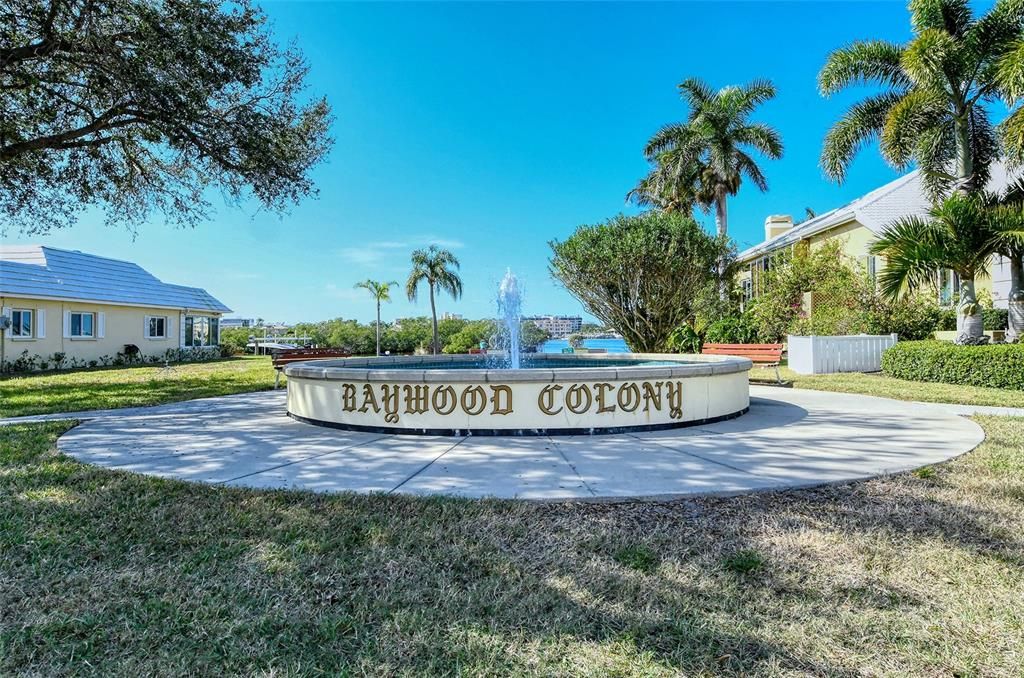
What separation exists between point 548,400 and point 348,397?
8.47ft

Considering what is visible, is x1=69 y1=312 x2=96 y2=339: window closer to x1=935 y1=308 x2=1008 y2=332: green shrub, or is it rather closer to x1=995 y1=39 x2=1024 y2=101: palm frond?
x1=995 y1=39 x2=1024 y2=101: palm frond

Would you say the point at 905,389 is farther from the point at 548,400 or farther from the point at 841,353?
the point at 548,400

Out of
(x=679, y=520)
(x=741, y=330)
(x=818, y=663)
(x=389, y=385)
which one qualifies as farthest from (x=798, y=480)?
(x=741, y=330)

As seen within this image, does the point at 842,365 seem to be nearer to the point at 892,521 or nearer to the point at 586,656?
the point at 892,521

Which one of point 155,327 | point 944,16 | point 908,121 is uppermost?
point 944,16

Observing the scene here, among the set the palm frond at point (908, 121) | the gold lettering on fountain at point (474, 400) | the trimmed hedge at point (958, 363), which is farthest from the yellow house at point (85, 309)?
the palm frond at point (908, 121)

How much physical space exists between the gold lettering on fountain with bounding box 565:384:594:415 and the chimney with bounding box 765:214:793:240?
107 feet

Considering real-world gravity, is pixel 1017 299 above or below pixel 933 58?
below

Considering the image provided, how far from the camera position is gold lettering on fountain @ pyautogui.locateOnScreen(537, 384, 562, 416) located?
6.18m

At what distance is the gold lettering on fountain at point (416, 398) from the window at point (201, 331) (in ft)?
99.9

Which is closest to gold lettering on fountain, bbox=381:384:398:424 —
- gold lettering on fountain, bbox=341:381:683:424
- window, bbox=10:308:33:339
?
gold lettering on fountain, bbox=341:381:683:424

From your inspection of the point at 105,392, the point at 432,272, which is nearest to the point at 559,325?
the point at 432,272

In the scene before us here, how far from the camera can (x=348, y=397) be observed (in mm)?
6742

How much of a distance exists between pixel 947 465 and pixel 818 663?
3846 mm
